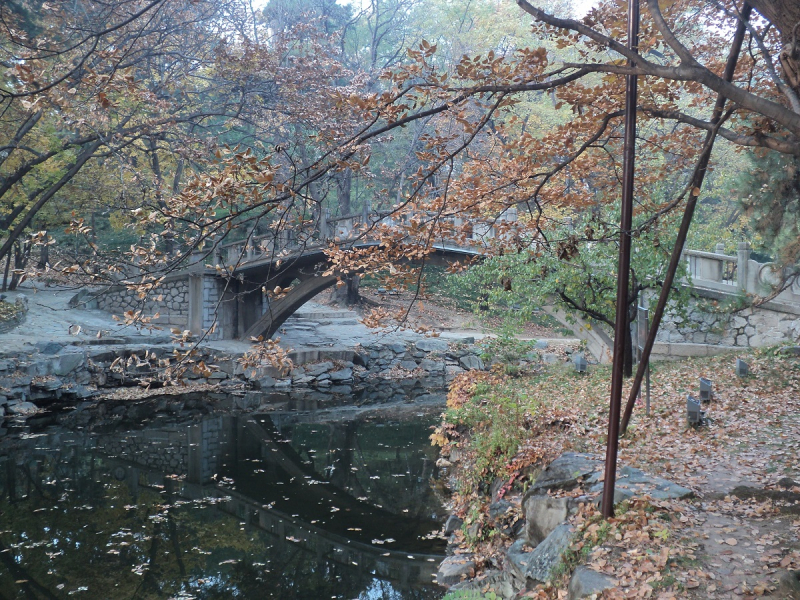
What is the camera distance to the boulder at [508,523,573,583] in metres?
4.41

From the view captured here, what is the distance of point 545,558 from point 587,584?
2.89 ft

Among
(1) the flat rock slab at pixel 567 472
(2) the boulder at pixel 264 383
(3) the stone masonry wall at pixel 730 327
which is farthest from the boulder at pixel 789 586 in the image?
(2) the boulder at pixel 264 383

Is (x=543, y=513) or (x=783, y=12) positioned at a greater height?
(x=783, y=12)

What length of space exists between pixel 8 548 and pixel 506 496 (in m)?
5.39

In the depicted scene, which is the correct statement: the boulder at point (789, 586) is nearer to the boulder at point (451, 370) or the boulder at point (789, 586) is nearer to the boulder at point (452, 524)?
the boulder at point (452, 524)

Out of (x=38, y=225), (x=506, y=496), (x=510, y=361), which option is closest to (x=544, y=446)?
(x=506, y=496)

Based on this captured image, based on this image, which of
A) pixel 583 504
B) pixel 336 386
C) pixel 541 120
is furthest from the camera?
pixel 541 120

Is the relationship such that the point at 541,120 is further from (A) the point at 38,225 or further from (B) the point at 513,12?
(A) the point at 38,225

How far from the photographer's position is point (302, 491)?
9.26 m

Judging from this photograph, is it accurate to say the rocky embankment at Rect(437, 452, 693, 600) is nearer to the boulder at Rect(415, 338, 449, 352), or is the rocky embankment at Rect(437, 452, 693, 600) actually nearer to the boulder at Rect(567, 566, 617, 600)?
the boulder at Rect(567, 566, 617, 600)

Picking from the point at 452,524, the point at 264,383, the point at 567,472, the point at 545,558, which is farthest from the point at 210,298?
the point at 545,558

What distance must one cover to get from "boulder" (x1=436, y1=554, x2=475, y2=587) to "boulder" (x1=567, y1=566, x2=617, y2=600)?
7.69 ft

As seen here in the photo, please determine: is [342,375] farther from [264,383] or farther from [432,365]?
[432,365]

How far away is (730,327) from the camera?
1308 cm
